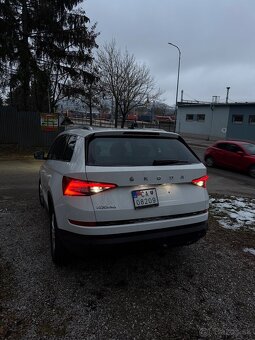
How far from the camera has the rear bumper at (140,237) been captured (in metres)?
2.89

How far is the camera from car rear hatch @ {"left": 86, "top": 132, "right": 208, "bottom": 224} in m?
2.90

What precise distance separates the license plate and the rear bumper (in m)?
0.28

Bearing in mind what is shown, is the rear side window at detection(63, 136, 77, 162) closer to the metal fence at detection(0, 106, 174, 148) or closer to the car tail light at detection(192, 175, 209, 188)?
the car tail light at detection(192, 175, 209, 188)

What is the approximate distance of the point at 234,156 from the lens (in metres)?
13.6

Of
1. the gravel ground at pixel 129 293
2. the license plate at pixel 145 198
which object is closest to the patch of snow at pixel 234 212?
the gravel ground at pixel 129 293

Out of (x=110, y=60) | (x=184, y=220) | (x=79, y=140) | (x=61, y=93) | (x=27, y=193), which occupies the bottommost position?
(x=27, y=193)

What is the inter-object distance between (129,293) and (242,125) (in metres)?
30.6

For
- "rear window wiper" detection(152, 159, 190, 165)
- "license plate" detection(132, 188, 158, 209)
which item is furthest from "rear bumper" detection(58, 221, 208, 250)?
"rear window wiper" detection(152, 159, 190, 165)

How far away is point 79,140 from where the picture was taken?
340 cm

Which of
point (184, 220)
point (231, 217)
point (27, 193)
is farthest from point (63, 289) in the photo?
point (27, 193)

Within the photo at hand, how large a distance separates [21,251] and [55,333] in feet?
5.68

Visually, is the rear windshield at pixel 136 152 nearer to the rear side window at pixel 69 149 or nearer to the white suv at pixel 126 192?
the white suv at pixel 126 192

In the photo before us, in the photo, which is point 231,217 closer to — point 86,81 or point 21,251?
point 21,251

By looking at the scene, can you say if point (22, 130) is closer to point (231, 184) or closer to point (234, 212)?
point (231, 184)
